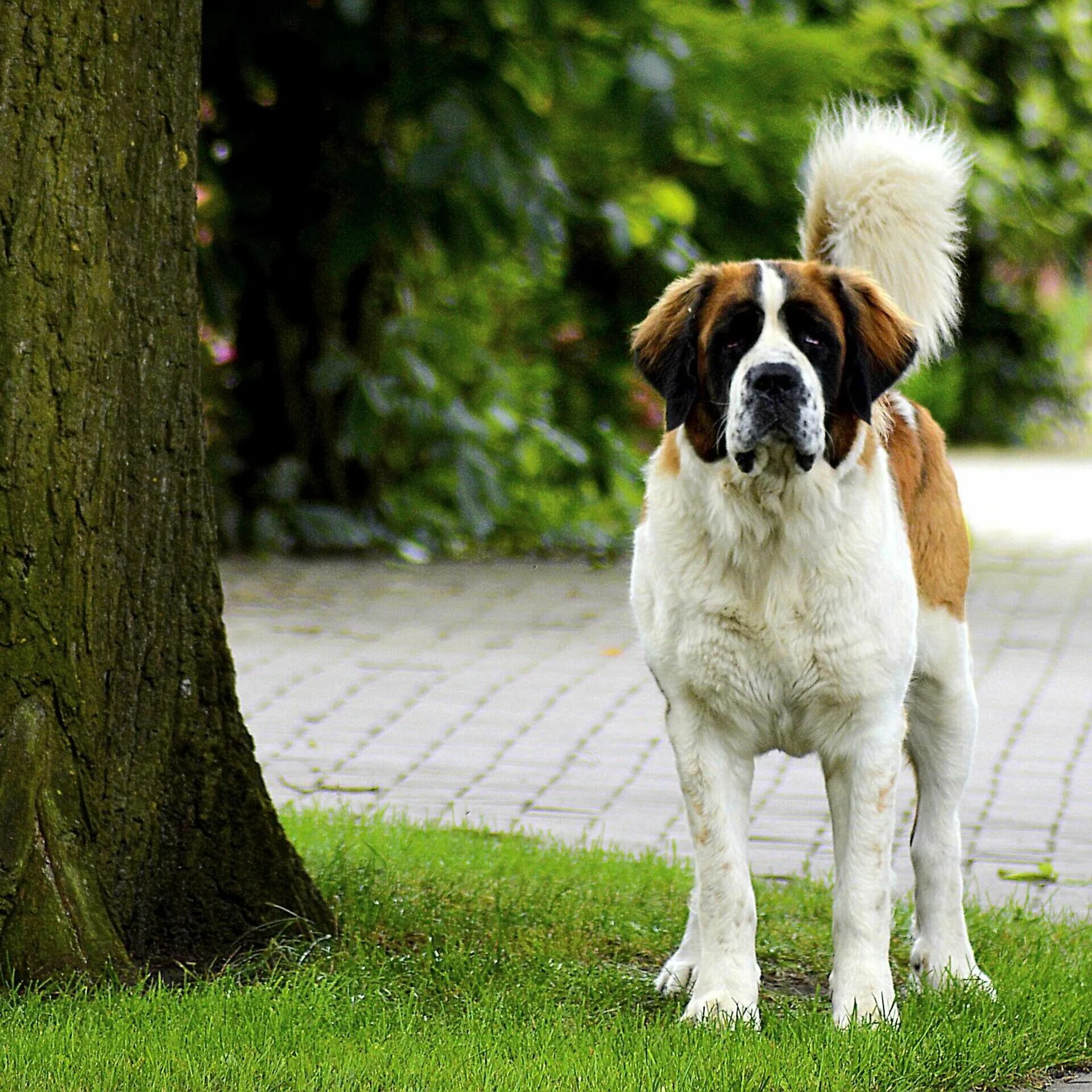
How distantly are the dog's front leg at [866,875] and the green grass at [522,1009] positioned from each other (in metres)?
0.10

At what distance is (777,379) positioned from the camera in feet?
12.0

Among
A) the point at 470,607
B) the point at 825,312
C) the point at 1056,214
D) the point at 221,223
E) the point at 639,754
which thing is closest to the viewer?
the point at 825,312

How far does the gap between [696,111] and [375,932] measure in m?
6.58

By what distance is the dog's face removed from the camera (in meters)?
3.66

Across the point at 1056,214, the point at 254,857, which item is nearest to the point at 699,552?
the point at 254,857

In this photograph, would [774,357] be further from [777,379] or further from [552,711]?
[552,711]

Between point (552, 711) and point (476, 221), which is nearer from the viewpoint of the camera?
point (552, 711)

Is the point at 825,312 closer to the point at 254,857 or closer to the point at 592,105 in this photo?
the point at 254,857

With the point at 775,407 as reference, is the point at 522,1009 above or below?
below

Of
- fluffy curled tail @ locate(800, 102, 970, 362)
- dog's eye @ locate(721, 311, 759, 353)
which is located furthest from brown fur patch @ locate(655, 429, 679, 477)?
fluffy curled tail @ locate(800, 102, 970, 362)

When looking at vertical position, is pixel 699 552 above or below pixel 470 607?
above

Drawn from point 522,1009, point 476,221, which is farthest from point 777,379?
point 476,221

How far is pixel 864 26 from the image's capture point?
11.2 m

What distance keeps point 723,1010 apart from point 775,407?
132 cm
